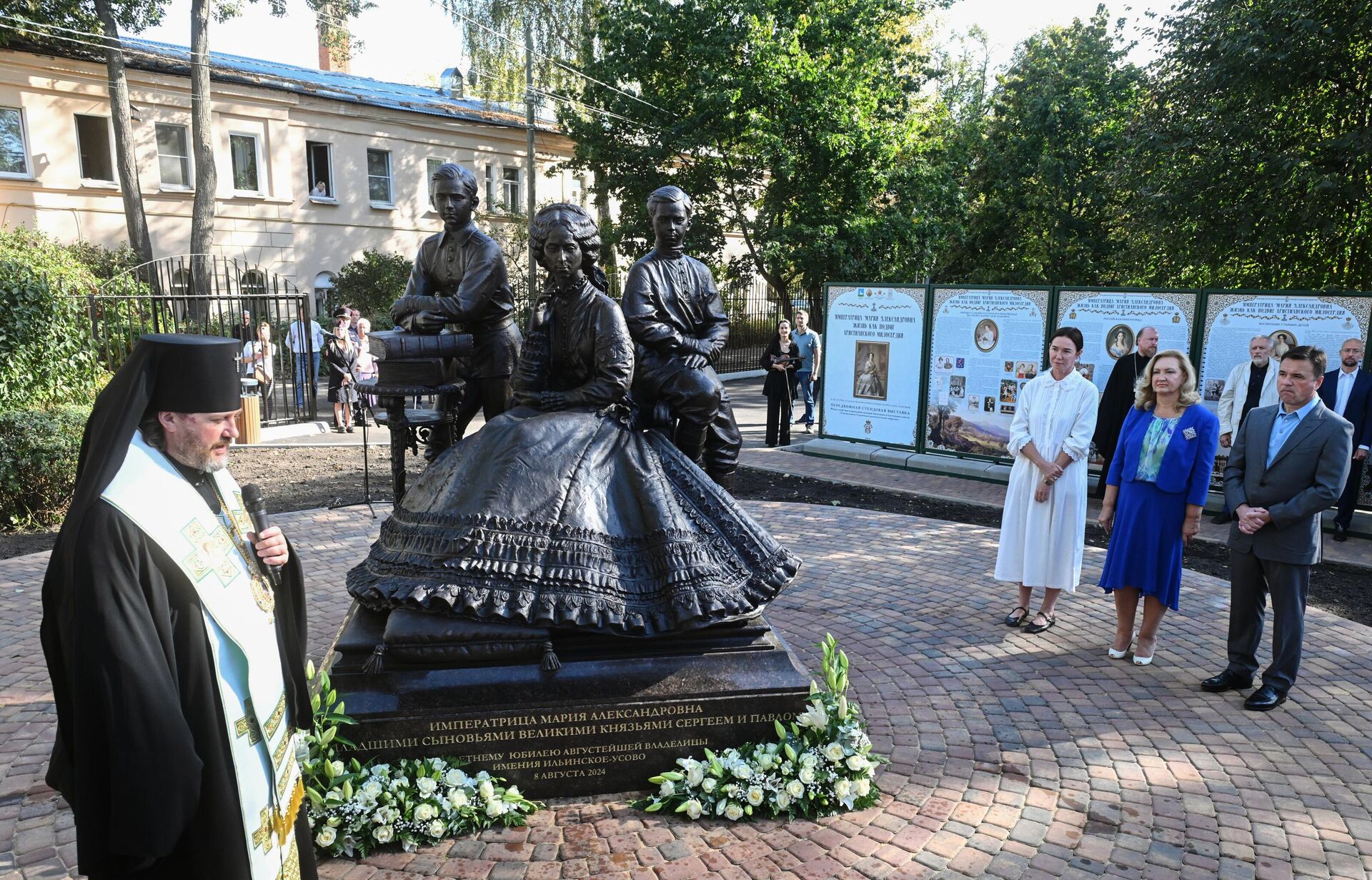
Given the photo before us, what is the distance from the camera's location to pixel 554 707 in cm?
369

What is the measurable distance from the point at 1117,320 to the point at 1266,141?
179 inches

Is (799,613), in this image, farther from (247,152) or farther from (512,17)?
(247,152)

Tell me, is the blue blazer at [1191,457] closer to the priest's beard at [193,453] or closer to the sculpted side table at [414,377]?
the sculpted side table at [414,377]

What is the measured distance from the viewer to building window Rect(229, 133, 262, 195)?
75.4 feet

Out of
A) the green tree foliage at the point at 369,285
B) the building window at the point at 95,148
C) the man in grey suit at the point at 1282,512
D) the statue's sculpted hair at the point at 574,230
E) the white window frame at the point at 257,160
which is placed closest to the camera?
the statue's sculpted hair at the point at 574,230

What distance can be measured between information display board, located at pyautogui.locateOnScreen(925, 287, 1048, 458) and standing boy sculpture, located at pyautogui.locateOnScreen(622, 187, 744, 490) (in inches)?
240

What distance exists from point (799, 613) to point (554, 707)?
261 cm

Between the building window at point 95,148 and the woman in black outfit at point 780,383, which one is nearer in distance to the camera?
the woman in black outfit at point 780,383

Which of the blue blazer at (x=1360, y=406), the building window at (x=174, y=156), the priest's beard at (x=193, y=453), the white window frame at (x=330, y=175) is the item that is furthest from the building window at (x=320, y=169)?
the priest's beard at (x=193, y=453)

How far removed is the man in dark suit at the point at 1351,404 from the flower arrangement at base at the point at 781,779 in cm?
669

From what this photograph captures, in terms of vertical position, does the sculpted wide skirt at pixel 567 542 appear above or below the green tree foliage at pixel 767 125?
below

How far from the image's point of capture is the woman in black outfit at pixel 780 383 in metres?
13.0

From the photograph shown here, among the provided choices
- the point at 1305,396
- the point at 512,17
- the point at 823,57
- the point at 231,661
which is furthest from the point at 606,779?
the point at 512,17

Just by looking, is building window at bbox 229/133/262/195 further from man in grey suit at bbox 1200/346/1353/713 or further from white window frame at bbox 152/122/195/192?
man in grey suit at bbox 1200/346/1353/713
